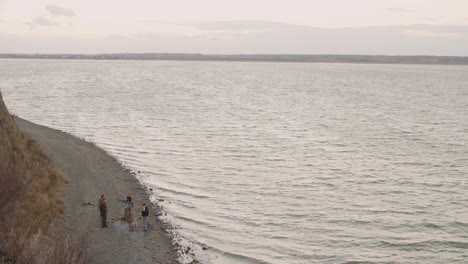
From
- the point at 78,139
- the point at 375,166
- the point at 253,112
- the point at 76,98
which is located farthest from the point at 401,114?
the point at 76,98

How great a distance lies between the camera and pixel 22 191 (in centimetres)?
1597

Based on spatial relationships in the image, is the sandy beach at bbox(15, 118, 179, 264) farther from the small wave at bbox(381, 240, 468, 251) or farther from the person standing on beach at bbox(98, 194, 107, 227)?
the small wave at bbox(381, 240, 468, 251)

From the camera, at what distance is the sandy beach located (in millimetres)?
18875

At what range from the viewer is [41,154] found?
2864cm

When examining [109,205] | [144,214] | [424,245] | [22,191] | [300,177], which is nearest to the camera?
[22,191]

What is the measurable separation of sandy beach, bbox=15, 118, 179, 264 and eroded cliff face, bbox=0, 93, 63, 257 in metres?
0.91

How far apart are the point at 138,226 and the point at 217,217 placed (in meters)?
4.63

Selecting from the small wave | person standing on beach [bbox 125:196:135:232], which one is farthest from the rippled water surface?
person standing on beach [bbox 125:196:135:232]

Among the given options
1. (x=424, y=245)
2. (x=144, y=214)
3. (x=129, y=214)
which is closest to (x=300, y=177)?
(x=424, y=245)

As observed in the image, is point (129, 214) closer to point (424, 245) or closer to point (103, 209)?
point (103, 209)

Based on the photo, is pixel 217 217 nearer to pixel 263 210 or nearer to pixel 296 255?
pixel 263 210

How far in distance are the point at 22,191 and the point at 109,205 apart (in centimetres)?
834

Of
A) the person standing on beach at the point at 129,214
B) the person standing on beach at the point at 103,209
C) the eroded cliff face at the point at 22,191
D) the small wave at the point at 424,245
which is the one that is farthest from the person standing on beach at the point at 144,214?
the small wave at the point at 424,245

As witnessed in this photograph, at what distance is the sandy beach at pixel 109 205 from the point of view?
18.9m
